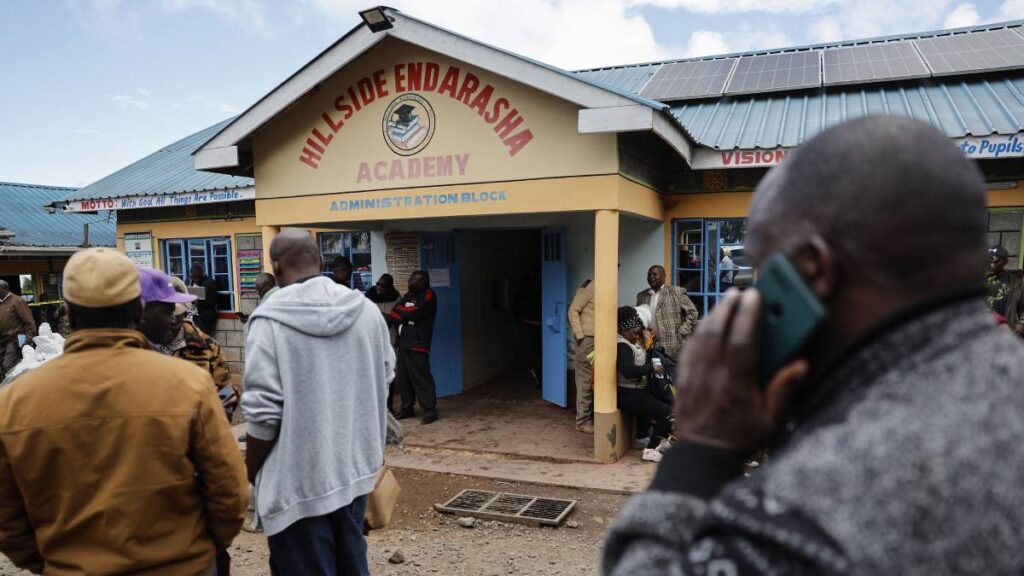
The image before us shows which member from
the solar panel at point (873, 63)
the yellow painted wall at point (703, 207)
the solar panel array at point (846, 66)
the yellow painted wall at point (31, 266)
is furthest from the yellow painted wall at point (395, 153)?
the yellow painted wall at point (31, 266)

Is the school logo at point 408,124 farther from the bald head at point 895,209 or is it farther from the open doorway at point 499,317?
the bald head at point 895,209

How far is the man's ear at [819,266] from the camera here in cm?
76

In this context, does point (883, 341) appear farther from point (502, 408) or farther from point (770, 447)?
point (502, 408)

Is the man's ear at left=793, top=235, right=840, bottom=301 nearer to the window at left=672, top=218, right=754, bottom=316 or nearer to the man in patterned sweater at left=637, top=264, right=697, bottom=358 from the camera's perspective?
the man in patterned sweater at left=637, top=264, right=697, bottom=358

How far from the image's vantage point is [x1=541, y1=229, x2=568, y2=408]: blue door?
750 centimetres

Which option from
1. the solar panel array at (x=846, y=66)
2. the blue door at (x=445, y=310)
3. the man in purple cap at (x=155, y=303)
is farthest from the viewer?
the blue door at (x=445, y=310)

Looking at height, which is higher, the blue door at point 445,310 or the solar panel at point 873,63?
the solar panel at point 873,63

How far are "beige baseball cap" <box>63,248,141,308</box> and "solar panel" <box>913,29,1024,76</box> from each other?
791 cm

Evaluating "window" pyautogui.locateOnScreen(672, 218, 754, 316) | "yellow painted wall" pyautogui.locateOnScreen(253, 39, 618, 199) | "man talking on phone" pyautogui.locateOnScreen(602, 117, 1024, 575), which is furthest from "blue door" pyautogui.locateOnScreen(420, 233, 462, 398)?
"man talking on phone" pyautogui.locateOnScreen(602, 117, 1024, 575)

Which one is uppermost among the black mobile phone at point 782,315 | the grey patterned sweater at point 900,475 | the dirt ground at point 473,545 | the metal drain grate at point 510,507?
the black mobile phone at point 782,315

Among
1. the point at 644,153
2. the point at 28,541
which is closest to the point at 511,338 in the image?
the point at 644,153

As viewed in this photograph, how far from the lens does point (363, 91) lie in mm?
6055

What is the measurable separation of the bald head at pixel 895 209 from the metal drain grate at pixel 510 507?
4.16 meters

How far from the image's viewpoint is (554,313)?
7.58m
